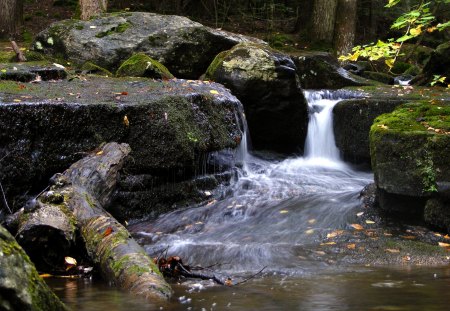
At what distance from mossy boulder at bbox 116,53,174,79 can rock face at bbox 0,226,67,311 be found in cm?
746

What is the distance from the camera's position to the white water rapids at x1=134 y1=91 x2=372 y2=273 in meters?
5.37

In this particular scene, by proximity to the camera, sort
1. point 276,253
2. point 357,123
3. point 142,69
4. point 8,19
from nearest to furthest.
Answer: point 276,253, point 142,69, point 357,123, point 8,19

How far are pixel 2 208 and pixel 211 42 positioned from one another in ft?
22.4

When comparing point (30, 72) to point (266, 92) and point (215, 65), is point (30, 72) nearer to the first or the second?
point (215, 65)

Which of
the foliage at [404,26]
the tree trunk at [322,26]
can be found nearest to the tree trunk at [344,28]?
the tree trunk at [322,26]

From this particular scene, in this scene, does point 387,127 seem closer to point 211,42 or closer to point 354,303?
point 354,303

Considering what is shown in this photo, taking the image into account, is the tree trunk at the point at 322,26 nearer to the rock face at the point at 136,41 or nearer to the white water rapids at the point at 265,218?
the rock face at the point at 136,41

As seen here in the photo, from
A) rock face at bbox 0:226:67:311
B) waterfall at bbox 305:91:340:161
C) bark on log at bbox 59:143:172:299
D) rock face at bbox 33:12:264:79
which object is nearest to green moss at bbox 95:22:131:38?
rock face at bbox 33:12:264:79

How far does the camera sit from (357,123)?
988cm

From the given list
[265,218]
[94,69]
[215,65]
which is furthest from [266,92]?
[265,218]

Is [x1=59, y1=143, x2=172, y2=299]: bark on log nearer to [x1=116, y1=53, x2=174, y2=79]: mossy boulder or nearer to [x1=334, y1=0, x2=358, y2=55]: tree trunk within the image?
[x1=116, y1=53, x2=174, y2=79]: mossy boulder

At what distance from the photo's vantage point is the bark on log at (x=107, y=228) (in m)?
3.81

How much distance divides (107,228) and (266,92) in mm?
→ 6175

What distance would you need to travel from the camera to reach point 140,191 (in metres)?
7.10
